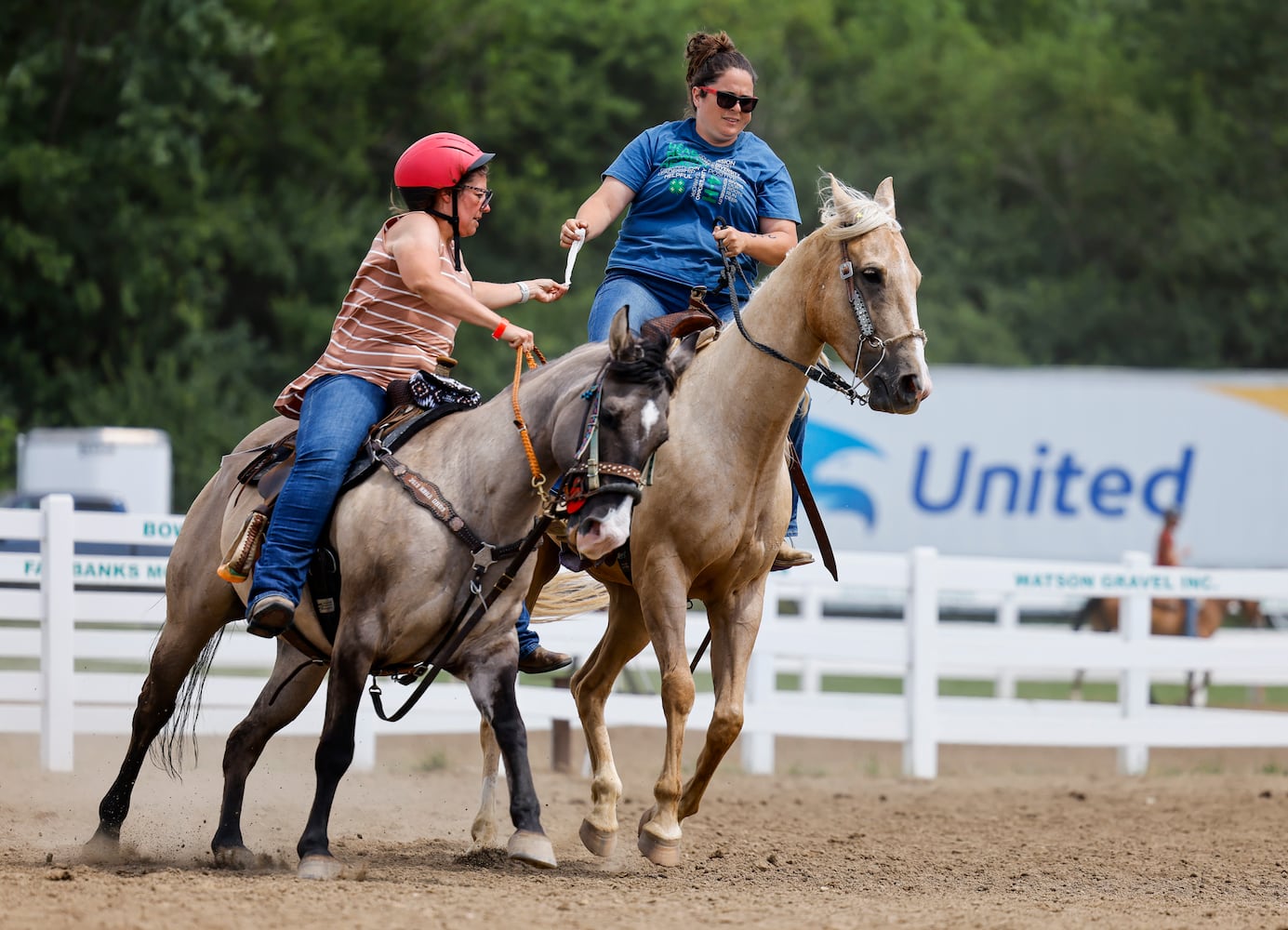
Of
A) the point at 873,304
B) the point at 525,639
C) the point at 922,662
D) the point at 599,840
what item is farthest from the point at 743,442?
the point at 922,662

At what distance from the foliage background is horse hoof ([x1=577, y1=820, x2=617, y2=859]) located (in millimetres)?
24756

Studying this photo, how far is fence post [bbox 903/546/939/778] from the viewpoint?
1075 centimetres

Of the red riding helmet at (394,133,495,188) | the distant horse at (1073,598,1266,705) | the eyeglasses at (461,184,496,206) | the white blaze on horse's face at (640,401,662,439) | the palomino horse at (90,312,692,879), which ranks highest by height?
the red riding helmet at (394,133,495,188)

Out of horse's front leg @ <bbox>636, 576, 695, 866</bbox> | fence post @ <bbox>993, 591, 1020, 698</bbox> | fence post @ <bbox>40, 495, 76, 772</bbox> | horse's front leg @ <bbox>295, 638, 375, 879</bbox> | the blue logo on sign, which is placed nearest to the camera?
horse's front leg @ <bbox>295, 638, 375, 879</bbox>

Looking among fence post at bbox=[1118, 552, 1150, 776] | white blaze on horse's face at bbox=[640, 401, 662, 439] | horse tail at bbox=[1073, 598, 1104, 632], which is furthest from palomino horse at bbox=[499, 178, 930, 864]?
horse tail at bbox=[1073, 598, 1104, 632]

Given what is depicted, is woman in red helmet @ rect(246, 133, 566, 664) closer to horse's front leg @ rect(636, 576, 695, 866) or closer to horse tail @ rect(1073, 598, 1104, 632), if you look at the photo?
horse's front leg @ rect(636, 576, 695, 866)

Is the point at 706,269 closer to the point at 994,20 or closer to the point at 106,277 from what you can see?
the point at 106,277

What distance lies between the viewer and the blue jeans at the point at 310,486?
18.9 feet

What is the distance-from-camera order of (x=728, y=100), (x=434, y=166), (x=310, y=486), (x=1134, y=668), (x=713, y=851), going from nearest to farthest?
1. (x=310, y=486)
2. (x=434, y=166)
3. (x=728, y=100)
4. (x=713, y=851)
5. (x=1134, y=668)

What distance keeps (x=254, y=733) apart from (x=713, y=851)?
6.80 ft

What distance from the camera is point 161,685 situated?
664 centimetres

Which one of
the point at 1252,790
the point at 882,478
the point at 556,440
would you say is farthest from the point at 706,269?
the point at 882,478

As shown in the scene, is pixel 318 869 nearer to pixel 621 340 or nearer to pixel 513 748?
pixel 513 748

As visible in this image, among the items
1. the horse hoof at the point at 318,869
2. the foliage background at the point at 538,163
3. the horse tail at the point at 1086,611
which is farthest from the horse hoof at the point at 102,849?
the foliage background at the point at 538,163
